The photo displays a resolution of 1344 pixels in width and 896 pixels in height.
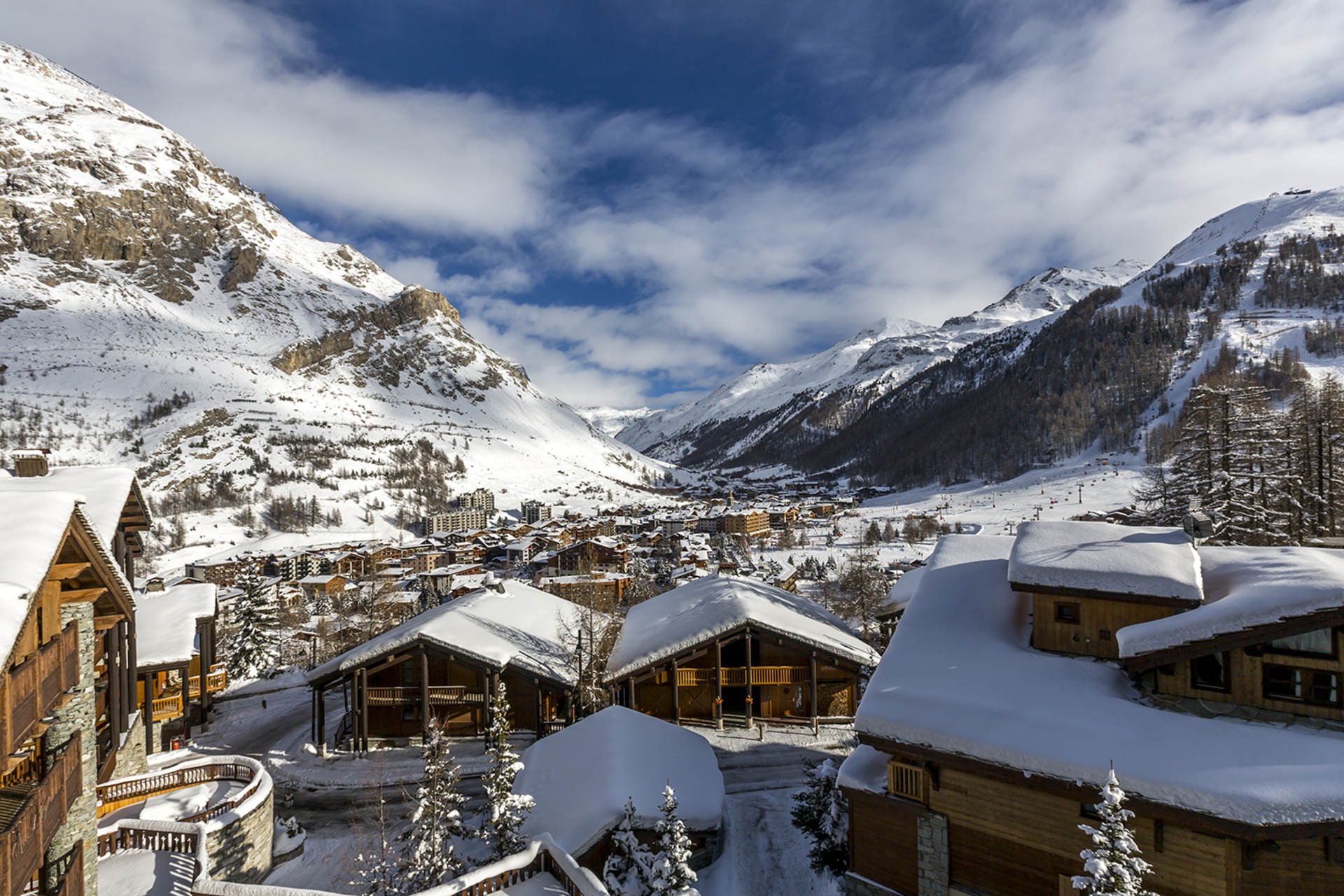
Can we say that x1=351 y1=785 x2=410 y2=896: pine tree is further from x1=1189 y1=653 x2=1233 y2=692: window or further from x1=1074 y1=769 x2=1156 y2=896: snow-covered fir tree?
x1=1189 y1=653 x2=1233 y2=692: window

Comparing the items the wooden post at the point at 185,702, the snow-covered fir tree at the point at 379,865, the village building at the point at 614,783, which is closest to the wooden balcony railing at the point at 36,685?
the snow-covered fir tree at the point at 379,865

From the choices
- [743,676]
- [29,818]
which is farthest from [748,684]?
[29,818]

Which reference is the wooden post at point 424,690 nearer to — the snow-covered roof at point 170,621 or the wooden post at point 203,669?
the snow-covered roof at point 170,621

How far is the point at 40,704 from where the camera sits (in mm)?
10234

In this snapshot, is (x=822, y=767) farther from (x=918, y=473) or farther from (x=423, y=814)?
(x=918, y=473)

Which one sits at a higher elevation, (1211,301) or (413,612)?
(1211,301)

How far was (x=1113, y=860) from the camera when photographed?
810 centimetres

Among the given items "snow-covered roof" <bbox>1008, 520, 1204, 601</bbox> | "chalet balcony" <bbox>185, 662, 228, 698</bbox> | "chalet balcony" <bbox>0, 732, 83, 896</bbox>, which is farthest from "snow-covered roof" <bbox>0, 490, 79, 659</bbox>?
"chalet balcony" <bbox>185, 662, 228, 698</bbox>

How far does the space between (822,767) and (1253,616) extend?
10830 mm

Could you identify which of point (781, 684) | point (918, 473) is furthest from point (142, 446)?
point (918, 473)

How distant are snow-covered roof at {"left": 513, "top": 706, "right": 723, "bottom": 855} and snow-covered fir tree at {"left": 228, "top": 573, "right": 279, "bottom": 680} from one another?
1397 inches

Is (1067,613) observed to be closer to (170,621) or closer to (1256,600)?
(1256,600)

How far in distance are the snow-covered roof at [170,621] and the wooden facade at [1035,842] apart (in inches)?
984

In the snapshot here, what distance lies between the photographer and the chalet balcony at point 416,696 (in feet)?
83.6
